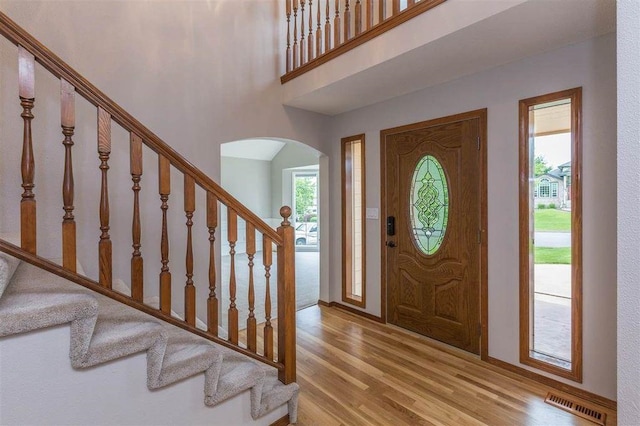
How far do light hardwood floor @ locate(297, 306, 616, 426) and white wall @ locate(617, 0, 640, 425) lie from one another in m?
1.07

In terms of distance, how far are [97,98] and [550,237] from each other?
3001 millimetres

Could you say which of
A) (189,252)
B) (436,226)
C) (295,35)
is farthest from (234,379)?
(295,35)

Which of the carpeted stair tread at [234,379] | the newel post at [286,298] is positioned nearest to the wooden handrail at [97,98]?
the newel post at [286,298]

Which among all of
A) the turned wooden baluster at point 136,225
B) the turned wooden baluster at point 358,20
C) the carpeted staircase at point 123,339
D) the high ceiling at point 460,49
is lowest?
the carpeted staircase at point 123,339

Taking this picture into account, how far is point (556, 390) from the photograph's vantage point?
88.2 inches

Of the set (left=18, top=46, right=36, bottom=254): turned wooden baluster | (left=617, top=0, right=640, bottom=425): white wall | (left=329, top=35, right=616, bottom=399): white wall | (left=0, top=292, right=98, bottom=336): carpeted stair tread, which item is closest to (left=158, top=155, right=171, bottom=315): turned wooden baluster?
(left=0, top=292, right=98, bottom=336): carpeted stair tread

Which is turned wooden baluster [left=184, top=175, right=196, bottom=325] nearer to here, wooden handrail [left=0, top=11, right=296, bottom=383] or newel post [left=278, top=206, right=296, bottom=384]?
wooden handrail [left=0, top=11, right=296, bottom=383]

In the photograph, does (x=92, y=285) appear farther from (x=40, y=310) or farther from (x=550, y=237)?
(x=550, y=237)

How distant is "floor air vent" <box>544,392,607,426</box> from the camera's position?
1.95 metres

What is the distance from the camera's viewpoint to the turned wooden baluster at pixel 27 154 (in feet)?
3.85

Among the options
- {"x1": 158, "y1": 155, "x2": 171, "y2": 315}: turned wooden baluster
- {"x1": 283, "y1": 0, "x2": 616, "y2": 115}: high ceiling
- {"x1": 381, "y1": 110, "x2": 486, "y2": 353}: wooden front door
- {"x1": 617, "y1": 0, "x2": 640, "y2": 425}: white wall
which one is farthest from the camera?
{"x1": 381, "y1": 110, "x2": 486, "y2": 353}: wooden front door

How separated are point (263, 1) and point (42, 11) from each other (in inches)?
75.5

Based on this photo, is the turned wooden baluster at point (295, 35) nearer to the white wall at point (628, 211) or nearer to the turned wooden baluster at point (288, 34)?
the turned wooden baluster at point (288, 34)

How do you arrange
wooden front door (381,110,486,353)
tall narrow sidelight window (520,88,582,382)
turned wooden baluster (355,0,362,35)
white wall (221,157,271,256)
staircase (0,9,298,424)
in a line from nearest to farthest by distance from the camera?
staircase (0,9,298,424)
tall narrow sidelight window (520,88,582,382)
turned wooden baluster (355,0,362,35)
wooden front door (381,110,486,353)
white wall (221,157,271,256)
